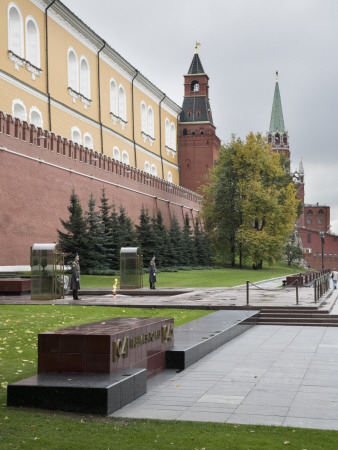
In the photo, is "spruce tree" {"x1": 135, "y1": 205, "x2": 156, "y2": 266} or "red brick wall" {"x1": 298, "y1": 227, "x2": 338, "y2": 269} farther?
"red brick wall" {"x1": 298, "y1": 227, "x2": 338, "y2": 269}

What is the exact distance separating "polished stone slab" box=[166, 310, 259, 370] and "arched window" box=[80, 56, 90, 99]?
2556cm

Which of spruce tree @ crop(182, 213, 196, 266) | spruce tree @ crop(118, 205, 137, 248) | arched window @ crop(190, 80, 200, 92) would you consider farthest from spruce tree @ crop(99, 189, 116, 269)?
arched window @ crop(190, 80, 200, 92)

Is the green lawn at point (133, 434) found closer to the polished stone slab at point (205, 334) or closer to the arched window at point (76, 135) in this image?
the polished stone slab at point (205, 334)

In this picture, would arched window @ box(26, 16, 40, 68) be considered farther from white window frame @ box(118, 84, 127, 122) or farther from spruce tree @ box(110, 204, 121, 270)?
white window frame @ box(118, 84, 127, 122)

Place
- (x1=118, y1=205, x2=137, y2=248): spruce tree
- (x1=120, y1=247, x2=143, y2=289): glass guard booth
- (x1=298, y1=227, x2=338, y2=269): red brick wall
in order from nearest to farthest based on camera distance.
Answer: (x1=120, y1=247, x2=143, y2=289): glass guard booth → (x1=118, y1=205, x2=137, y2=248): spruce tree → (x1=298, y1=227, x2=338, y2=269): red brick wall

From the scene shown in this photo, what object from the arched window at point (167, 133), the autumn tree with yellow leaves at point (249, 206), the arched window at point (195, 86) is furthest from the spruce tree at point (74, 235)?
the arched window at point (195, 86)

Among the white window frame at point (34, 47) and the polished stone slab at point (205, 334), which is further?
the white window frame at point (34, 47)

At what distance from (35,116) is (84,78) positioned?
25.6ft

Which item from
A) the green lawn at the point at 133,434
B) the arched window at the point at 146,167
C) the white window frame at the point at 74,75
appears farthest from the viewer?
the arched window at the point at 146,167

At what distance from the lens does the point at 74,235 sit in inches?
1034

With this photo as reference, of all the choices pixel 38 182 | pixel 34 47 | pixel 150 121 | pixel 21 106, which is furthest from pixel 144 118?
pixel 38 182

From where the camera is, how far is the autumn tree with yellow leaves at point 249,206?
39562 mm

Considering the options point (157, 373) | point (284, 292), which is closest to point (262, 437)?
point (157, 373)

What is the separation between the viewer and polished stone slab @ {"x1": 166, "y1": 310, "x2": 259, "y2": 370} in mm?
8422
